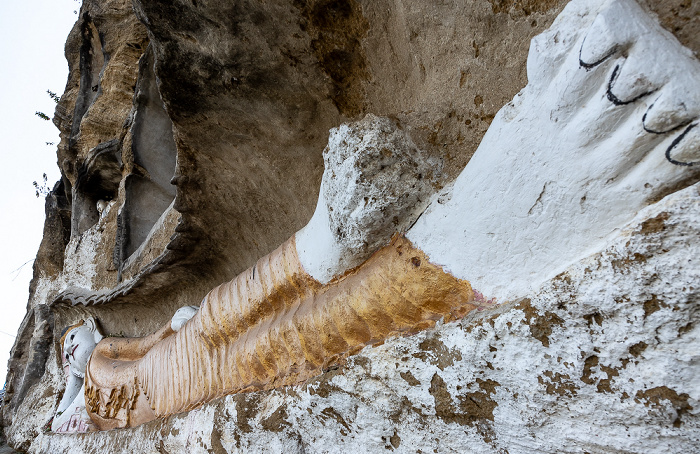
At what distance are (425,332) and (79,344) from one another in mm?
2488

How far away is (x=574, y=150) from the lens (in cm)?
69

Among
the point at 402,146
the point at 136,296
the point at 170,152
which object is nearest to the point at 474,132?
the point at 402,146

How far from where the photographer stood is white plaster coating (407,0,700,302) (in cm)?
61

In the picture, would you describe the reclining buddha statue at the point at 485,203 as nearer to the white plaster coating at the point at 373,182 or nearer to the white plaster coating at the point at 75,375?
the white plaster coating at the point at 373,182

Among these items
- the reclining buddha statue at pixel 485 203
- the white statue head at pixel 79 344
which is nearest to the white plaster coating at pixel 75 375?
the white statue head at pixel 79 344

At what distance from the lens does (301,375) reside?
1171 millimetres

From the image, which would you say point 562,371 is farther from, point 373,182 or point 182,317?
point 182,317

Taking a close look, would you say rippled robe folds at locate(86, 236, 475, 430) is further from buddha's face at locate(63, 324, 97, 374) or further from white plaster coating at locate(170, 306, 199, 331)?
buddha's face at locate(63, 324, 97, 374)

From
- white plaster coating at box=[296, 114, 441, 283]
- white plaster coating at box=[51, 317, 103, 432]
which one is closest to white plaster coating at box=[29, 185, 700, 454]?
white plaster coating at box=[296, 114, 441, 283]

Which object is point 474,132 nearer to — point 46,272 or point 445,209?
point 445,209

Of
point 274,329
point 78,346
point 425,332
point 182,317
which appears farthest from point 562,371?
point 78,346

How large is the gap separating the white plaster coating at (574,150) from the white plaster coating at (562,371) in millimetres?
50

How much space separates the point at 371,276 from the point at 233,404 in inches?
25.8

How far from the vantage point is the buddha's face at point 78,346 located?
8.22ft
